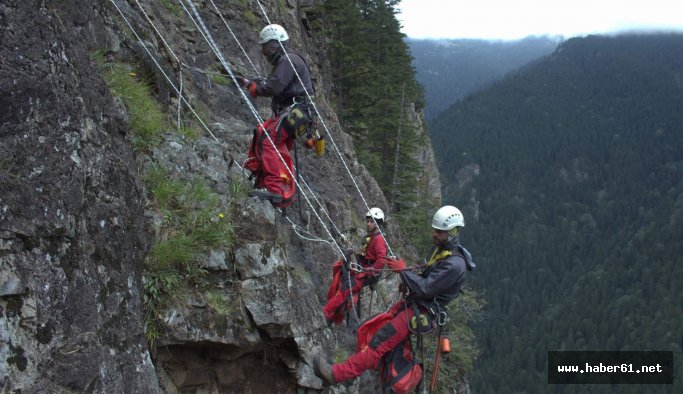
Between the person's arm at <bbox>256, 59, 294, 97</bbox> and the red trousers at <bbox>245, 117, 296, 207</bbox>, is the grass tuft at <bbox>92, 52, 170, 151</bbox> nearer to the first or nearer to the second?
the red trousers at <bbox>245, 117, 296, 207</bbox>

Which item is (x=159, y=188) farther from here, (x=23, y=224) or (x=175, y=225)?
(x=23, y=224)

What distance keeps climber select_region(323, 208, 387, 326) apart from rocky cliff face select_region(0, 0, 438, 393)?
0.39 meters

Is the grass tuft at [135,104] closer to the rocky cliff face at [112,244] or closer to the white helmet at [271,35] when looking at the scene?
the rocky cliff face at [112,244]

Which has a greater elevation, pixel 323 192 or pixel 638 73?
pixel 638 73

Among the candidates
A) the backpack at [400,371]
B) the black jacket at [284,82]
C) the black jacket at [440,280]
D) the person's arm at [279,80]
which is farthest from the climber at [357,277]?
the person's arm at [279,80]

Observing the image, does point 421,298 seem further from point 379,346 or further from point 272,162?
point 272,162

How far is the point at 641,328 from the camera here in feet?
267

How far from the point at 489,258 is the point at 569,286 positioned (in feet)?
50.9

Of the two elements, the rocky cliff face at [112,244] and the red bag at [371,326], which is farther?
the red bag at [371,326]

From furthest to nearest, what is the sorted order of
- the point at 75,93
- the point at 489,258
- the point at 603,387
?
the point at 489,258, the point at 603,387, the point at 75,93

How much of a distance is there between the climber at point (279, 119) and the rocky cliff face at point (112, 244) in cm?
35

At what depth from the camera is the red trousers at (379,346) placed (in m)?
5.81

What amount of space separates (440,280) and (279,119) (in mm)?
2799

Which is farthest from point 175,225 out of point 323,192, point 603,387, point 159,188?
point 603,387
